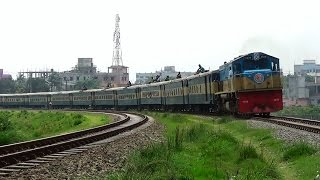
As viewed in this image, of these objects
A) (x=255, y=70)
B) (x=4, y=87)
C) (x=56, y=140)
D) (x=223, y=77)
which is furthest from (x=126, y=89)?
(x=4, y=87)

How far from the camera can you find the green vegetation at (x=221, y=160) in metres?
10.5

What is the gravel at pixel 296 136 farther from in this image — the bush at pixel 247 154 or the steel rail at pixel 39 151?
the steel rail at pixel 39 151

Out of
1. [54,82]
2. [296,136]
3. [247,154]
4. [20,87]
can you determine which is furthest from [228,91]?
[54,82]

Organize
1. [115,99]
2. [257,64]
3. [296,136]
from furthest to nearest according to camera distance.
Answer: [115,99] < [257,64] < [296,136]

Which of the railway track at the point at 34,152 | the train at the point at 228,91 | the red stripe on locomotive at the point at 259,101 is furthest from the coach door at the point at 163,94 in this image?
the railway track at the point at 34,152

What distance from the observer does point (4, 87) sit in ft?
528

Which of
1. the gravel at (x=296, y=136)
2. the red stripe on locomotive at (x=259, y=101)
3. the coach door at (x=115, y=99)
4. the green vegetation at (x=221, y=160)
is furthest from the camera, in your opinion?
the coach door at (x=115, y=99)

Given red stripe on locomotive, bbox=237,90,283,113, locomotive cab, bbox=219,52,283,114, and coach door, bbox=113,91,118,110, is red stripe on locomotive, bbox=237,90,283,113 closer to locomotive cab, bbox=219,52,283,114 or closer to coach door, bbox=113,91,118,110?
locomotive cab, bbox=219,52,283,114

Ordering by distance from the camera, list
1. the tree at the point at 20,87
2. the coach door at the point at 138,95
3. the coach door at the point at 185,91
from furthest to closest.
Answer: the tree at the point at 20,87 < the coach door at the point at 138,95 < the coach door at the point at 185,91

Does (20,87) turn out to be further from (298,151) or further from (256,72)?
(298,151)

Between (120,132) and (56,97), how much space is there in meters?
61.5

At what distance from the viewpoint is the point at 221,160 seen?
1441 centimetres

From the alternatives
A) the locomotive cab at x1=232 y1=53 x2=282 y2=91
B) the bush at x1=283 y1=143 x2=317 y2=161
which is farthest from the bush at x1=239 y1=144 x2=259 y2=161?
the locomotive cab at x1=232 y1=53 x2=282 y2=91

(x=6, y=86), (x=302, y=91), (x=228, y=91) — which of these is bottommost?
(x=228, y=91)
